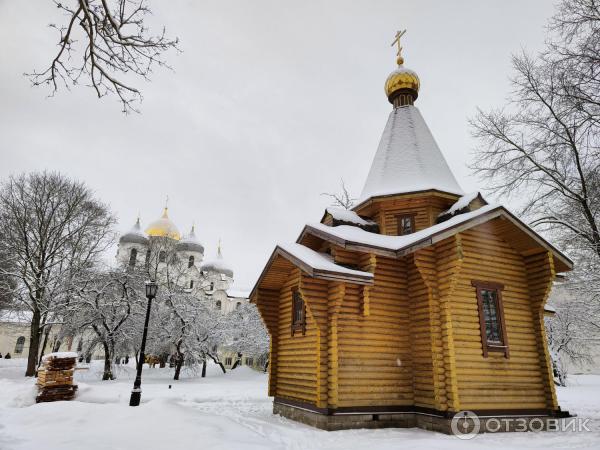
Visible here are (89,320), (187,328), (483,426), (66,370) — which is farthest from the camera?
(187,328)

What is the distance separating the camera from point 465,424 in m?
9.44

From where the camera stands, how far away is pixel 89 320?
23969mm

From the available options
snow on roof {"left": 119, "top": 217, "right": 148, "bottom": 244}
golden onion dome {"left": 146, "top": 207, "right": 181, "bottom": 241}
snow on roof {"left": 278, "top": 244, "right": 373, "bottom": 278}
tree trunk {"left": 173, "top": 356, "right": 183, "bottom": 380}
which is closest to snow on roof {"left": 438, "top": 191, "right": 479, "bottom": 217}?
snow on roof {"left": 278, "top": 244, "right": 373, "bottom": 278}

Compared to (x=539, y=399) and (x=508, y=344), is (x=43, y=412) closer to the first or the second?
(x=508, y=344)

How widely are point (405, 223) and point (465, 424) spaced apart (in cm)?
619

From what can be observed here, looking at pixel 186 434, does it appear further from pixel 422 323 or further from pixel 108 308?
pixel 108 308

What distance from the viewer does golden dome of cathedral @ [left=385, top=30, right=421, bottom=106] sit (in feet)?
55.5

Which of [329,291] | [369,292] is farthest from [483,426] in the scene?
[329,291]

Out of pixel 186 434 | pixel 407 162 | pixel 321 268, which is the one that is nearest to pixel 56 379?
pixel 186 434

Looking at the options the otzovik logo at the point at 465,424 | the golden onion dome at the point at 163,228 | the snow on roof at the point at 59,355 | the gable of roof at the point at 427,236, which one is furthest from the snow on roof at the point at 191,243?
the otzovik logo at the point at 465,424

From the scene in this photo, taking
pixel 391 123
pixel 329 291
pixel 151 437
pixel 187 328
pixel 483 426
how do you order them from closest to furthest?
pixel 151 437, pixel 483 426, pixel 329 291, pixel 391 123, pixel 187 328

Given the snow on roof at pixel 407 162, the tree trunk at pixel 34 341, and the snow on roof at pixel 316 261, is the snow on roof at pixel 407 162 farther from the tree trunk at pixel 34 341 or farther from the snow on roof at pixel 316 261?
the tree trunk at pixel 34 341

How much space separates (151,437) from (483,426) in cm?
789

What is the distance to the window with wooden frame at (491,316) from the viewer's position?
34.5 ft
